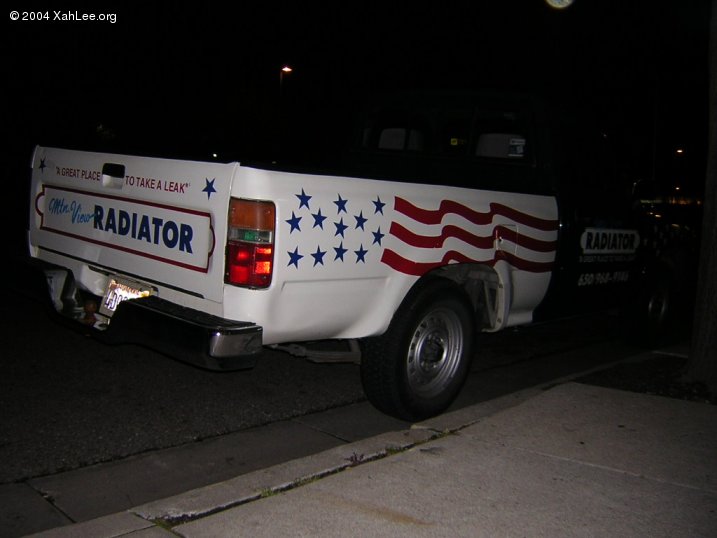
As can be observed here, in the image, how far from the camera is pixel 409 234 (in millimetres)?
4266

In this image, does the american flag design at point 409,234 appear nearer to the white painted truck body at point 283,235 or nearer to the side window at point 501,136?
the white painted truck body at point 283,235

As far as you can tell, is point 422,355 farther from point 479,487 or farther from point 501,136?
point 501,136

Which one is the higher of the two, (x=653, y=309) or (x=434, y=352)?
(x=653, y=309)

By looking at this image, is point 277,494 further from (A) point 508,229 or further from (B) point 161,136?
(B) point 161,136

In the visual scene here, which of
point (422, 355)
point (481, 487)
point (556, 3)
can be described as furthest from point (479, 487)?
point (556, 3)

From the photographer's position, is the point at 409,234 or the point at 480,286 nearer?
the point at 409,234

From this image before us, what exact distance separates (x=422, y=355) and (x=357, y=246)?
106 cm

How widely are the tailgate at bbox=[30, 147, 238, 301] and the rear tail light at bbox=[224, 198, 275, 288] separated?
2.6 inches

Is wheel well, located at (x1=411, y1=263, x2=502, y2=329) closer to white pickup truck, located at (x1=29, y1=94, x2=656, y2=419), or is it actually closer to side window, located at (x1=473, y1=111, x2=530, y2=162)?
white pickup truck, located at (x1=29, y1=94, x2=656, y2=419)

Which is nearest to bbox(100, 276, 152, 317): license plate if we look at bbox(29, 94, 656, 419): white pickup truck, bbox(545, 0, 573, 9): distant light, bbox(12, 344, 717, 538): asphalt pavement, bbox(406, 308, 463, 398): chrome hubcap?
bbox(29, 94, 656, 419): white pickup truck

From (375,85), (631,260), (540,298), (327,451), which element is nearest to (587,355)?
(631,260)

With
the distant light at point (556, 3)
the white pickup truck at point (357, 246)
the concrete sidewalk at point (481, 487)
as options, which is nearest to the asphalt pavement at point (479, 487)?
the concrete sidewalk at point (481, 487)

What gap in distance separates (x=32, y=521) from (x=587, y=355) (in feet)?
16.9

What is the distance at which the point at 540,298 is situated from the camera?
5.51 meters
